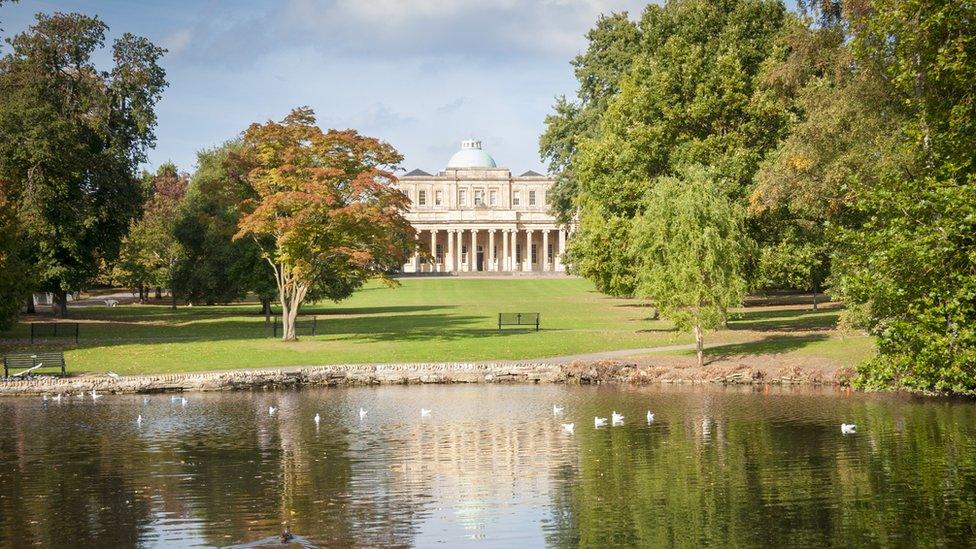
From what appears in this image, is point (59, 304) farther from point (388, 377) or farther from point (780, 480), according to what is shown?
point (780, 480)

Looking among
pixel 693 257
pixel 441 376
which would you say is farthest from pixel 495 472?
pixel 693 257

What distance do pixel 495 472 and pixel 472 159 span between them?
147597mm

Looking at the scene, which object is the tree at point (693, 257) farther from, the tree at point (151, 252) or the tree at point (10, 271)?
the tree at point (151, 252)

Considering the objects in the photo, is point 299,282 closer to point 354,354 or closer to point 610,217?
point 354,354

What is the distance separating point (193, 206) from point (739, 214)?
44188 mm

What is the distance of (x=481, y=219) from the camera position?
478 ft

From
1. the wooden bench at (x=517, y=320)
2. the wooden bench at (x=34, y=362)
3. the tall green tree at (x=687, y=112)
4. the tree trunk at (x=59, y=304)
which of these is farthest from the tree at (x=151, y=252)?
the wooden bench at (x=34, y=362)

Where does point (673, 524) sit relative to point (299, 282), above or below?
below

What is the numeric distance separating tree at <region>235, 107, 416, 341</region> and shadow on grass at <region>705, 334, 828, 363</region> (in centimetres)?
1473

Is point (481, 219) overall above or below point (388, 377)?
above

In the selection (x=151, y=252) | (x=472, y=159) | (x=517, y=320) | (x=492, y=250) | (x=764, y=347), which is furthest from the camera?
(x=472, y=159)

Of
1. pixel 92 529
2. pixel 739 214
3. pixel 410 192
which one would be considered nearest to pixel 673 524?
pixel 92 529

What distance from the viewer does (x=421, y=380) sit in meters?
34.7

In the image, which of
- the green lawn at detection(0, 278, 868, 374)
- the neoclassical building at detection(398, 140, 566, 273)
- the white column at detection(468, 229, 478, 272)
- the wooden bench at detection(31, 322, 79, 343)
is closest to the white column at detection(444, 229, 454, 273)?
the neoclassical building at detection(398, 140, 566, 273)
